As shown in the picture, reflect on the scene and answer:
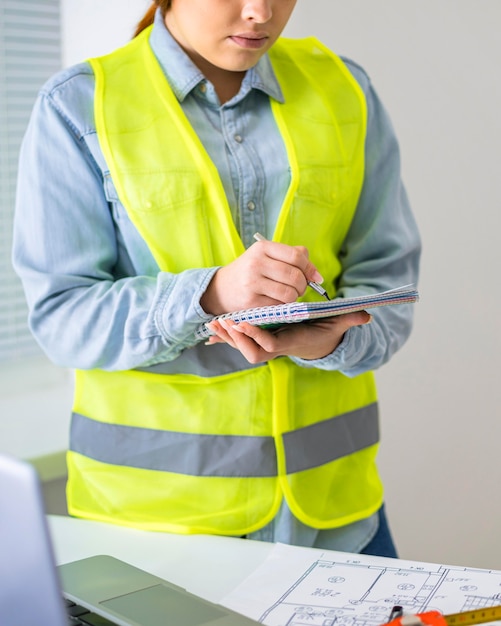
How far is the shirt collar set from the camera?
4.84 feet

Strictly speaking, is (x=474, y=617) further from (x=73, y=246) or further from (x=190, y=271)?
(x=73, y=246)

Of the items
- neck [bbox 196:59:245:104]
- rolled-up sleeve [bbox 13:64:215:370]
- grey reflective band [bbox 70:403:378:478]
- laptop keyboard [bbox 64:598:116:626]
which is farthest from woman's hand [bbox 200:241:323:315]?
laptop keyboard [bbox 64:598:116:626]

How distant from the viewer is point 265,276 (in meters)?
1.28

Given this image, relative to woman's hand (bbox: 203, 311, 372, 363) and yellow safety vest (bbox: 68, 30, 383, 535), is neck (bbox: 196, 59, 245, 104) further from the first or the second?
woman's hand (bbox: 203, 311, 372, 363)

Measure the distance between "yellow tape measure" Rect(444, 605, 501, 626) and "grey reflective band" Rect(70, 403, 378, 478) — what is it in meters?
0.50

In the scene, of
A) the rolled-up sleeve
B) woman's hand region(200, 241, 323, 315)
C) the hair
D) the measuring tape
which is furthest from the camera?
the hair

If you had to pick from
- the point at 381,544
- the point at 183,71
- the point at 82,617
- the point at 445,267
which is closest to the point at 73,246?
the point at 183,71

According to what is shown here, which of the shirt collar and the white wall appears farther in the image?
the white wall

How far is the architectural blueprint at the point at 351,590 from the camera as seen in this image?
3.45 feet

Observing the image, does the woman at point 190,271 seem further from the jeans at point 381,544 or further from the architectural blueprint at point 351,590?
the architectural blueprint at point 351,590

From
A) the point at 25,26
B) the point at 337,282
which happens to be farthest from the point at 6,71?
the point at 337,282

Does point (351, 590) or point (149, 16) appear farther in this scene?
point (149, 16)

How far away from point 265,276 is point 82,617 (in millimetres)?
494

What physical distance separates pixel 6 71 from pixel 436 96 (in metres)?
1.11
